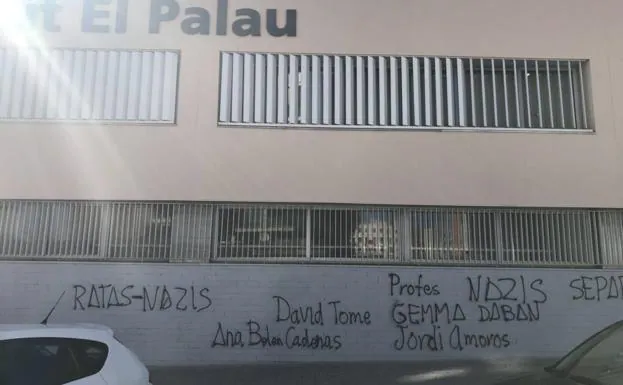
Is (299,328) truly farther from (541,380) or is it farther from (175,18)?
(175,18)

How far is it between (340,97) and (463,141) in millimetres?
2115

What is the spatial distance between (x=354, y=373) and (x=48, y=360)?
16.2ft

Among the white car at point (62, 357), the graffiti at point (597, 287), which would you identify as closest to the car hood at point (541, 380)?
the white car at point (62, 357)

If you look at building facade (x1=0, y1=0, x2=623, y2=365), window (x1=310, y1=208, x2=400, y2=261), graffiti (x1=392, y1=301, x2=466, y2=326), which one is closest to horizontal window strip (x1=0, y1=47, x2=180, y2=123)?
building facade (x1=0, y1=0, x2=623, y2=365)

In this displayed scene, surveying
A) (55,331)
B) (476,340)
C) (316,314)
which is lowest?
(476,340)

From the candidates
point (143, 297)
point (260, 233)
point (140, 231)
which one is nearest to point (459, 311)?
point (260, 233)

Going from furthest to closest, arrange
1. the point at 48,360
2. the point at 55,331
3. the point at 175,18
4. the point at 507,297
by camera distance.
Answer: the point at 175,18 → the point at 507,297 → the point at 55,331 → the point at 48,360

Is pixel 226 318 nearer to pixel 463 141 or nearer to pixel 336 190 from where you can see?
pixel 336 190

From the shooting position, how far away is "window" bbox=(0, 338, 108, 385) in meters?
3.49

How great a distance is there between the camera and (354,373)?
776 centimetres

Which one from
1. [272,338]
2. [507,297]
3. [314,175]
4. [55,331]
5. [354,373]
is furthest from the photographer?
[314,175]

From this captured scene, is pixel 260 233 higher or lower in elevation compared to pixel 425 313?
higher

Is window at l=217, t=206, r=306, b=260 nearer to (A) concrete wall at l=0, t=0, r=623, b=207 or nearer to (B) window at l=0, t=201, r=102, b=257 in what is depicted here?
(A) concrete wall at l=0, t=0, r=623, b=207

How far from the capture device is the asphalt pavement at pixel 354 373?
24.1 ft
